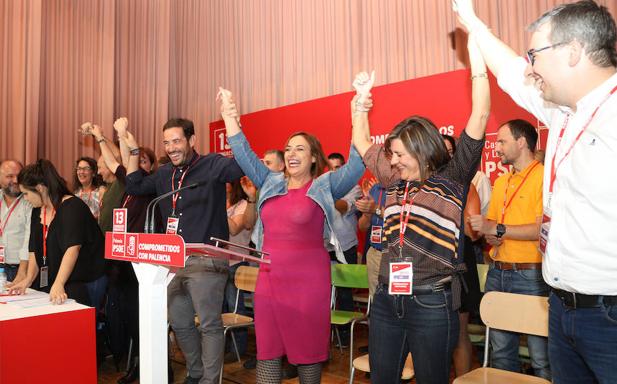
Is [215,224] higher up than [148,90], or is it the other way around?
[148,90]

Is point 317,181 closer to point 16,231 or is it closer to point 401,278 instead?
point 401,278

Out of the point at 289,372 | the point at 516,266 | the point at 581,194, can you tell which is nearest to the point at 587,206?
the point at 581,194

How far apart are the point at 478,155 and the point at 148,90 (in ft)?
22.0

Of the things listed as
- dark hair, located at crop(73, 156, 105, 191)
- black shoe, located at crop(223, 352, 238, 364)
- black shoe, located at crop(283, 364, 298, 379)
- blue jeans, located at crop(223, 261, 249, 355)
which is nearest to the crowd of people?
dark hair, located at crop(73, 156, 105, 191)

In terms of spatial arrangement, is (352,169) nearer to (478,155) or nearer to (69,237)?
(478,155)

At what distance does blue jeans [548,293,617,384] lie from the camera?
3.77 feet

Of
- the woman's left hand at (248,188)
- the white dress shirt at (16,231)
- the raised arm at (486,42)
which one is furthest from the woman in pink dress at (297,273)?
the white dress shirt at (16,231)

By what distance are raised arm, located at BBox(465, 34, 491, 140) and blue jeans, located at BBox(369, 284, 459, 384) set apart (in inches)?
21.9

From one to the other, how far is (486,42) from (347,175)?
990 millimetres

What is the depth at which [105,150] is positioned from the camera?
12.1 feet

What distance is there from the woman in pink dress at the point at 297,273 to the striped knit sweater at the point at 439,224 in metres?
0.60

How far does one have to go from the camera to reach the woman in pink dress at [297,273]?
2.40m

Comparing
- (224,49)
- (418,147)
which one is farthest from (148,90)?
(418,147)

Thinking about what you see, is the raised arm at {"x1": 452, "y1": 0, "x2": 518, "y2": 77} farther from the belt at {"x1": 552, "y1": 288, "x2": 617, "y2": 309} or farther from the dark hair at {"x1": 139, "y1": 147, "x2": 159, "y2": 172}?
the dark hair at {"x1": 139, "y1": 147, "x2": 159, "y2": 172}
